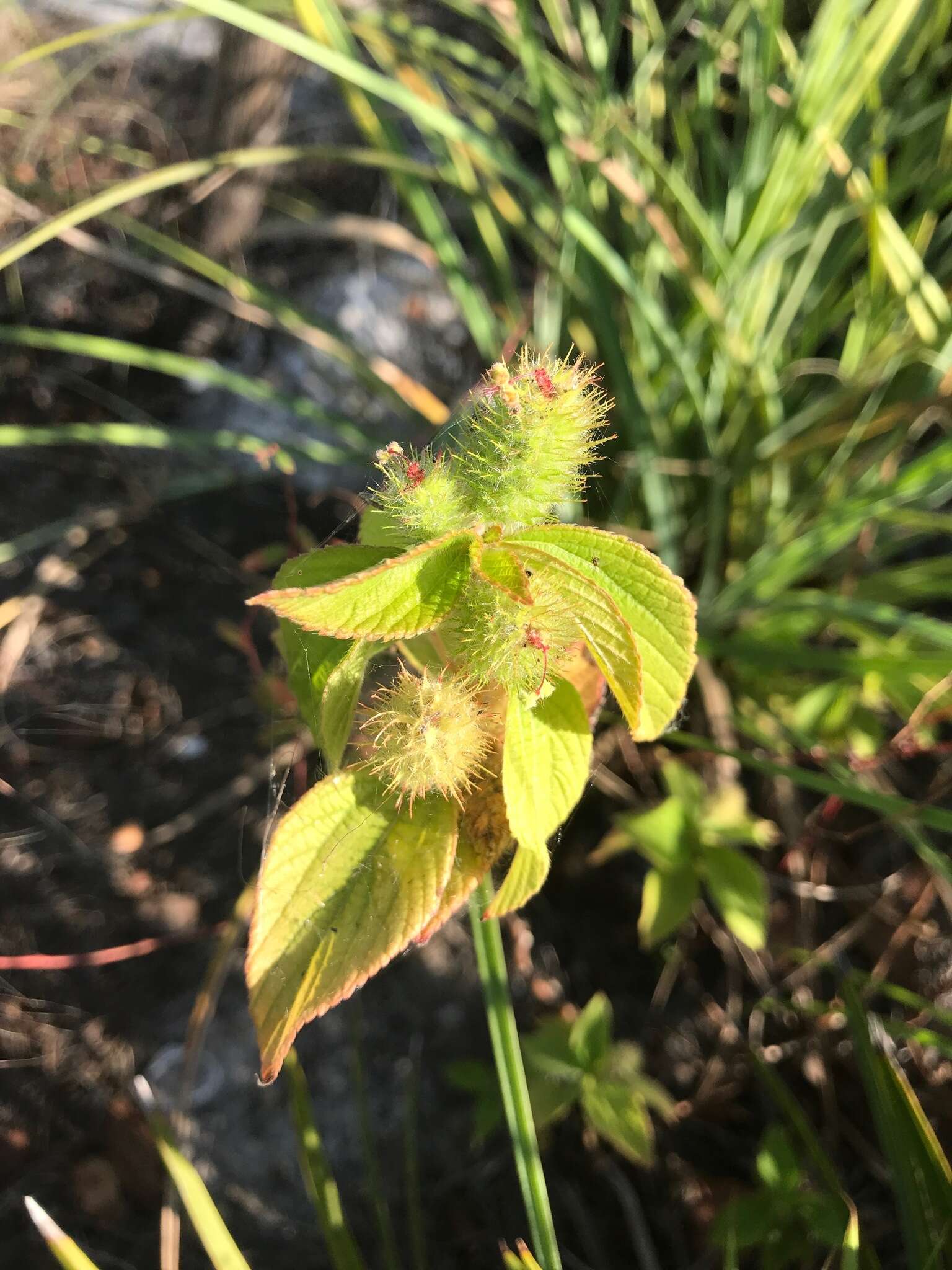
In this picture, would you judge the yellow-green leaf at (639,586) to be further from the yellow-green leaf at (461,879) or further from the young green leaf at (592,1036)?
the young green leaf at (592,1036)

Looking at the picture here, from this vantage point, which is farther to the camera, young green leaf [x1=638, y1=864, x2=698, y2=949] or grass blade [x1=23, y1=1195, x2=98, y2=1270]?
young green leaf [x1=638, y1=864, x2=698, y2=949]

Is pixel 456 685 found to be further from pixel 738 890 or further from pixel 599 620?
pixel 738 890

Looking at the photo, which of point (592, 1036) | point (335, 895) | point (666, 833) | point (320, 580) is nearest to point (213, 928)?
point (592, 1036)

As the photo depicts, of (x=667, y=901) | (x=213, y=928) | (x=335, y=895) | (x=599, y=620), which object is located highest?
(x=599, y=620)

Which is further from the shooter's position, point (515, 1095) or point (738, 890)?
point (738, 890)

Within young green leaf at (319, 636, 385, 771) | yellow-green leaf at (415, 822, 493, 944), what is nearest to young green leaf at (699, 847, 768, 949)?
yellow-green leaf at (415, 822, 493, 944)

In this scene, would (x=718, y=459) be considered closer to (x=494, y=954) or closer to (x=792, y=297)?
(x=792, y=297)

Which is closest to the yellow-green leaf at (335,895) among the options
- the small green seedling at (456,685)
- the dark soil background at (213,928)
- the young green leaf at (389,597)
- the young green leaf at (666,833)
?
the small green seedling at (456,685)

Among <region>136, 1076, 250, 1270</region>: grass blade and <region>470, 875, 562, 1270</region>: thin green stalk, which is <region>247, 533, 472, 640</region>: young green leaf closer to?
<region>470, 875, 562, 1270</region>: thin green stalk
